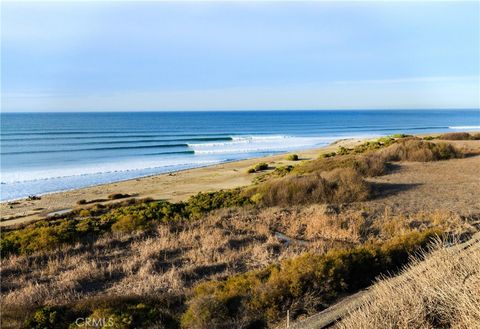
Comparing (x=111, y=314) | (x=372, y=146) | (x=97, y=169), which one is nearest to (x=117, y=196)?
(x=97, y=169)

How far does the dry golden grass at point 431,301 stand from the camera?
195 inches

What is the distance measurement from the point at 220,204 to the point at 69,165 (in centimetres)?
2761

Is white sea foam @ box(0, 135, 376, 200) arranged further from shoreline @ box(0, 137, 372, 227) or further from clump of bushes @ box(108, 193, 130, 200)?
clump of bushes @ box(108, 193, 130, 200)

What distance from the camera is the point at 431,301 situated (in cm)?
537

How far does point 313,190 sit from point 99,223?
8.55 meters

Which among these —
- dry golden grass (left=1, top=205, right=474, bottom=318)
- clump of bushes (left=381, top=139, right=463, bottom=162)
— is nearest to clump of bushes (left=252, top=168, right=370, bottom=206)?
dry golden grass (left=1, top=205, right=474, bottom=318)

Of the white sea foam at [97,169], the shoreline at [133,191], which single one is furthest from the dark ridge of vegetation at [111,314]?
the white sea foam at [97,169]

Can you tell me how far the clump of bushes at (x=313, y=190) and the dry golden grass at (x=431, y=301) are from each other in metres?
11.2

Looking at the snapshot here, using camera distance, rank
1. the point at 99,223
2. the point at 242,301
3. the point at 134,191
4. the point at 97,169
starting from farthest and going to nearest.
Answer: the point at 97,169 → the point at 134,191 → the point at 99,223 → the point at 242,301

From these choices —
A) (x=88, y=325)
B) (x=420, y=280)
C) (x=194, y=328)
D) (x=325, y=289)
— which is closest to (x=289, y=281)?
(x=325, y=289)

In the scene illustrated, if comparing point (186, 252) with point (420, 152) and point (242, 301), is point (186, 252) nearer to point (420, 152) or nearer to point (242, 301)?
point (242, 301)

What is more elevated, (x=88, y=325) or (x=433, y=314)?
(x=433, y=314)

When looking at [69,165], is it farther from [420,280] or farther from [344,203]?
[420,280]

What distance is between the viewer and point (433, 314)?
525 cm
